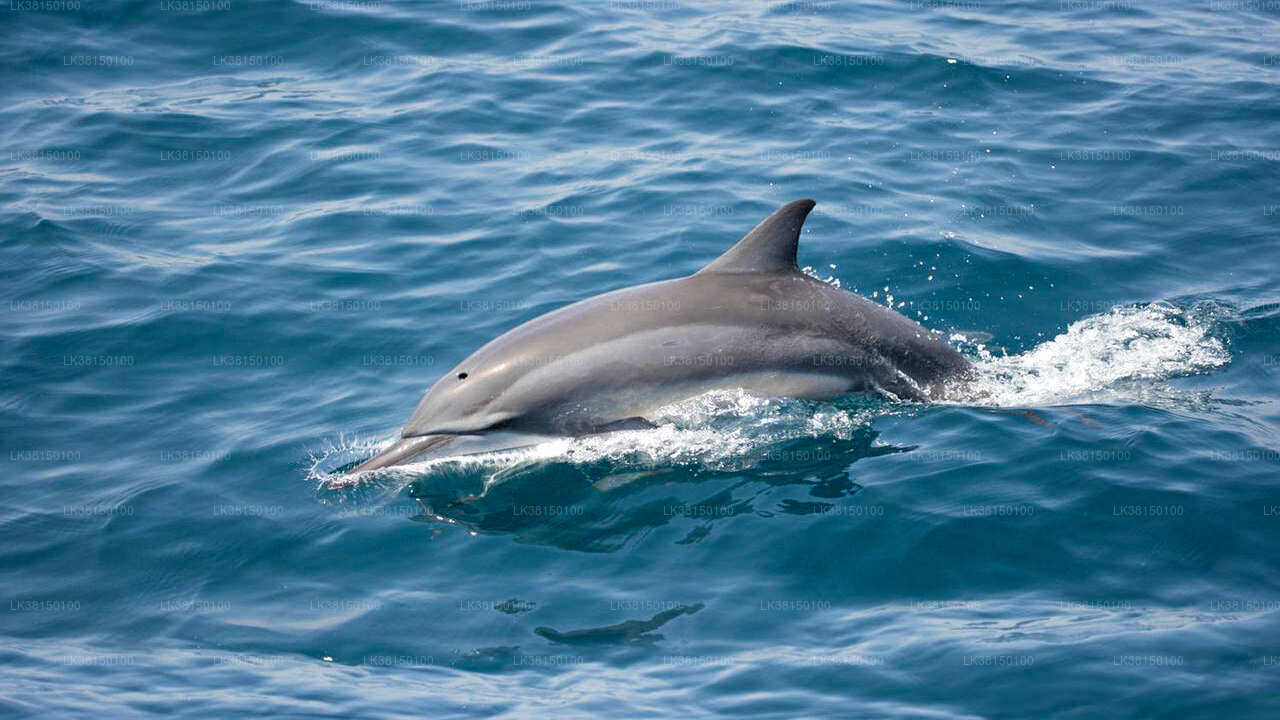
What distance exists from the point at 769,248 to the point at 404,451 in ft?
10.6

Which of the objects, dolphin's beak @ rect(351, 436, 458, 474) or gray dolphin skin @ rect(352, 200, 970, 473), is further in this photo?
gray dolphin skin @ rect(352, 200, 970, 473)

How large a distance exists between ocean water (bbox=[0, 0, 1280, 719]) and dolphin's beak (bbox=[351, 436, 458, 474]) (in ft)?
→ 1.10

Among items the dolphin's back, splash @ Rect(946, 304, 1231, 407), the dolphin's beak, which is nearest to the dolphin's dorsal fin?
the dolphin's back

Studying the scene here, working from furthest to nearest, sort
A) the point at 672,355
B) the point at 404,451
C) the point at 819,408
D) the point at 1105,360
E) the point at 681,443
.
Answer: the point at 1105,360 < the point at 819,408 < the point at 681,443 < the point at 672,355 < the point at 404,451

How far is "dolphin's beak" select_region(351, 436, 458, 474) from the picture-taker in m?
9.22

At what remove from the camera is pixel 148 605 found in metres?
8.53

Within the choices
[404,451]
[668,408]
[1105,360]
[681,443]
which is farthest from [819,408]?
[404,451]

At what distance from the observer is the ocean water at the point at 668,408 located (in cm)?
761

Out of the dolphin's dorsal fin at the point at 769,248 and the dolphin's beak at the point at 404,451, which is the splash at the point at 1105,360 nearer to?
the dolphin's dorsal fin at the point at 769,248

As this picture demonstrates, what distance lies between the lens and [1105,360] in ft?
37.0

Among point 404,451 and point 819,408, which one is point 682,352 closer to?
point 819,408

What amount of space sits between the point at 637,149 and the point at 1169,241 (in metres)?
6.42

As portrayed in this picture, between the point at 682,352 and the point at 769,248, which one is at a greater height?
the point at 769,248

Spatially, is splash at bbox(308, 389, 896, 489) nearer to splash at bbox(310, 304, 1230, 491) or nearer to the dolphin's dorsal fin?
splash at bbox(310, 304, 1230, 491)
